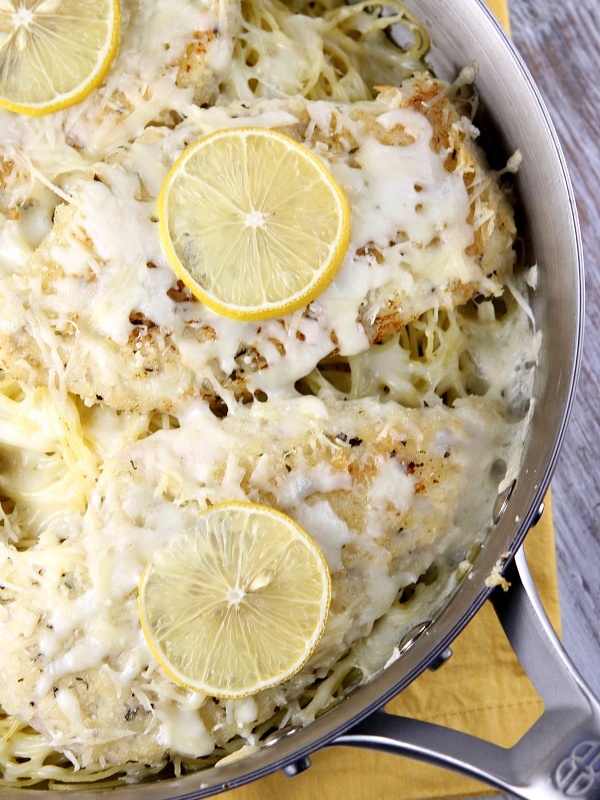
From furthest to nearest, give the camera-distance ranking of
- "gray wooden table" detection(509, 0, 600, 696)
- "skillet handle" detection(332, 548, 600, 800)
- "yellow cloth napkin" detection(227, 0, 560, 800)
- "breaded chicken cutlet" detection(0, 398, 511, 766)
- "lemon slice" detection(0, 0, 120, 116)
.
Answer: "gray wooden table" detection(509, 0, 600, 696), "yellow cloth napkin" detection(227, 0, 560, 800), "lemon slice" detection(0, 0, 120, 116), "breaded chicken cutlet" detection(0, 398, 511, 766), "skillet handle" detection(332, 548, 600, 800)

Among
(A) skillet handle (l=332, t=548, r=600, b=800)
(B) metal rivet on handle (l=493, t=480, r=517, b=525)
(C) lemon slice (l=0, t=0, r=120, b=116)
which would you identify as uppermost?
(C) lemon slice (l=0, t=0, r=120, b=116)

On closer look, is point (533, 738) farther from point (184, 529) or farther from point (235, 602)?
point (184, 529)

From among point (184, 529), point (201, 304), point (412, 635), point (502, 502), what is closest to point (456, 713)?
point (412, 635)

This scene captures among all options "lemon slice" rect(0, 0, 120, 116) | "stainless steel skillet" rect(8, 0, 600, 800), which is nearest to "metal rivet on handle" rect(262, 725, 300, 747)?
"stainless steel skillet" rect(8, 0, 600, 800)

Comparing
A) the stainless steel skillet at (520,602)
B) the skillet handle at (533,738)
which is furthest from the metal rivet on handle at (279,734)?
the skillet handle at (533,738)

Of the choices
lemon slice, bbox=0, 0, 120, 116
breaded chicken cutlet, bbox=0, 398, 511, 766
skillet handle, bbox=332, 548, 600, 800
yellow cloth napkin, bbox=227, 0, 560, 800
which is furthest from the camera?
yellow cloth napkin, bbox=227, 0, 560, 800

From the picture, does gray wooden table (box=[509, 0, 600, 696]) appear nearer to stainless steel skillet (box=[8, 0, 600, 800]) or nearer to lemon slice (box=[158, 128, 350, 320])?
stainless steel skillet (box=[8, 0, 600, 800])

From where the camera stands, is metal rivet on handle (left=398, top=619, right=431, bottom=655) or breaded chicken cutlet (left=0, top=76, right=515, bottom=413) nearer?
breaded chicken cutlet (left=0, top=76, right=515, bottom=413)
